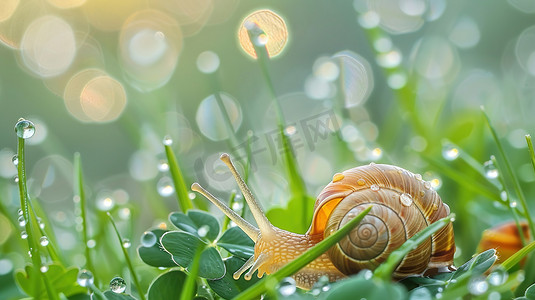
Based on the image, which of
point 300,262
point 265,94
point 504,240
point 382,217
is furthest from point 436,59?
point 300,262

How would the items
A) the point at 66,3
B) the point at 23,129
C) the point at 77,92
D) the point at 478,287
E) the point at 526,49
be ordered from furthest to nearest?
the point at 66,3 < the point at 77,92 < the point at 526,49 < the point at 23,129 < the point at 478,287

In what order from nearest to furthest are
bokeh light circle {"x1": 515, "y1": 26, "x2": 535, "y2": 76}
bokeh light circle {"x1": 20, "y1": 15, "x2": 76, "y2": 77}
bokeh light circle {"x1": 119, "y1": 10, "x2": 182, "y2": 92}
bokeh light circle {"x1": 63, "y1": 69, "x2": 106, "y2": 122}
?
bokeh light circle {"x1": 515, "y1": 26, "x2": 535, "y2": 76}
bokeh light circle {"x1": 63, "y1": 69, "x2": 106, "y2": 122}
bokeh light circle {"x1": 119, "y1": 10, "x2": 182, "y2": 92}
bokeh light circle {"x1": 20, "y1": 15, "x2": 76, "y2": 77}

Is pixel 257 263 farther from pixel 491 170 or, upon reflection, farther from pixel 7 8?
pixel 7 8

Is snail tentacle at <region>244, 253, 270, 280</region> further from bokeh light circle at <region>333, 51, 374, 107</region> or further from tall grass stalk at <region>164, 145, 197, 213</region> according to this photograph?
bokeh light circle at <region>333, 51, 374, 107</region>

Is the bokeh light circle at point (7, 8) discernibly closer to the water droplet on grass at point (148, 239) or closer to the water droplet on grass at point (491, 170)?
the water droplet on grass at point (148, 239)

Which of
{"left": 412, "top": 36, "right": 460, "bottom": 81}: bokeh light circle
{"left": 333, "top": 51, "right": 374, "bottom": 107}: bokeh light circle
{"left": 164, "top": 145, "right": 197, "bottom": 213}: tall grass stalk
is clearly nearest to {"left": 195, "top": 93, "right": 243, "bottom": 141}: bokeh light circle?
{"left": 333, "top": 51, "right": 374, "bottom": 107}: bokeh light circle

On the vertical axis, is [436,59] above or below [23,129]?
below
